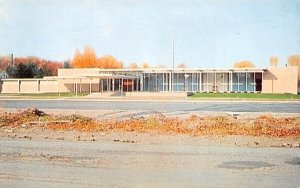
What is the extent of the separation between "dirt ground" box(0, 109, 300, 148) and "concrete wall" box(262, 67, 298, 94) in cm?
3896

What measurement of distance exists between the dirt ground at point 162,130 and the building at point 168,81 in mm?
36768

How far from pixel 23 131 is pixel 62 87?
48748 mm

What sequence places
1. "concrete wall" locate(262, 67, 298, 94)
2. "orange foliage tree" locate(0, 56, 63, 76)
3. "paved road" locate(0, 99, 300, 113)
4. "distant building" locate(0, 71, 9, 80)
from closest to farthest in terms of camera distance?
"paved road" locate(0, 99, 300, 113), "concrete wall" locate(262, 67, 298, 94), "distant building" locate(0, 71, 9, 80), "orange foliage tree" locate(0, 56, 63, 76)

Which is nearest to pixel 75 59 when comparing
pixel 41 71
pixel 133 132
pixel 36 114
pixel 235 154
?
pixel 41 71

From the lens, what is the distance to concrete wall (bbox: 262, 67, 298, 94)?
5441 cm

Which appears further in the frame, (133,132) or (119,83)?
(119,83)

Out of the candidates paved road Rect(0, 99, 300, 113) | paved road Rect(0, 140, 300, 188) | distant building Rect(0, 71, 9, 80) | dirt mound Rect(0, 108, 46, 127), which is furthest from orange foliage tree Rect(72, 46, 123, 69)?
paved road Rect(0, 140, 300, 188)

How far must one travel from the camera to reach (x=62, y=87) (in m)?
63.4

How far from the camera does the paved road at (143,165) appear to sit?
6.88 metres

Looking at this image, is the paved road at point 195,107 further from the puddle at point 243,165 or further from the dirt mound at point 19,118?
the puddle at point 243,165

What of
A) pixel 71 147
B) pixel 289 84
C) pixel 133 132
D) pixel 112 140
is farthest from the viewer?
pixel 289 84

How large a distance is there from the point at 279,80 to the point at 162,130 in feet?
143

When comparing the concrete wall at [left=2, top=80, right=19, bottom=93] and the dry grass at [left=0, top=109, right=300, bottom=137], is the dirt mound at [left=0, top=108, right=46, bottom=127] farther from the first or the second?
the concrete wall at [left=2, top=80, right=19, bottom=93]

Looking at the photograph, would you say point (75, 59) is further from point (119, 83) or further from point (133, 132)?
point (133, 132)
